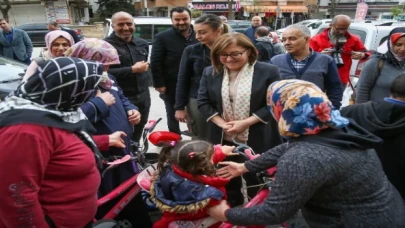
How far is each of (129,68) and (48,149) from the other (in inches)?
87.1

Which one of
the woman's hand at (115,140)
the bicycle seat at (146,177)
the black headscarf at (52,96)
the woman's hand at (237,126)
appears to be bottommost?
the bicycle seat at (146,177)

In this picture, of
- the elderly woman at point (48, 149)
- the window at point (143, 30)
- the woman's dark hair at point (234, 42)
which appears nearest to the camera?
the elderly woman at point (48, 149)

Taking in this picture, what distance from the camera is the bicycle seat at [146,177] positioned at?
1.91 m

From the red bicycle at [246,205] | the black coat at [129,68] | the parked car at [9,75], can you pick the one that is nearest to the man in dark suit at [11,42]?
the parked car at [9,75]

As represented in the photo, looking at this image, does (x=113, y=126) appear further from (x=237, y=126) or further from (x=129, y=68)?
(x=129, y=68)

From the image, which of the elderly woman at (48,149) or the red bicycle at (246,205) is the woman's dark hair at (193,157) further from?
the elderly woman at (48,149)

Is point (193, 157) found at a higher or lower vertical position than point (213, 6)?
lower

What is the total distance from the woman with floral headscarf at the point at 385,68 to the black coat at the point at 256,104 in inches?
41.0

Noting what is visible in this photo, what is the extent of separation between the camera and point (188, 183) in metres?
1.71

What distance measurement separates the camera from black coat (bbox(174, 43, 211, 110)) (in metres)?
3.04

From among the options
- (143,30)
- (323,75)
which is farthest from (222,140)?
(143,30)

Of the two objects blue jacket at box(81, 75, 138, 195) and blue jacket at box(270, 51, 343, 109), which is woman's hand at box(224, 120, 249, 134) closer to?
blue jacket at box(81, 75, 138, 195)

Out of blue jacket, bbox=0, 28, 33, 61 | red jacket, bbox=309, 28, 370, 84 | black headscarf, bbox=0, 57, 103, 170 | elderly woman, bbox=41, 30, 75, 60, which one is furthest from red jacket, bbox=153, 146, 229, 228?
blue jacket, bbox=0, 28, 33, 61

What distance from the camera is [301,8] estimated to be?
1227 inches
